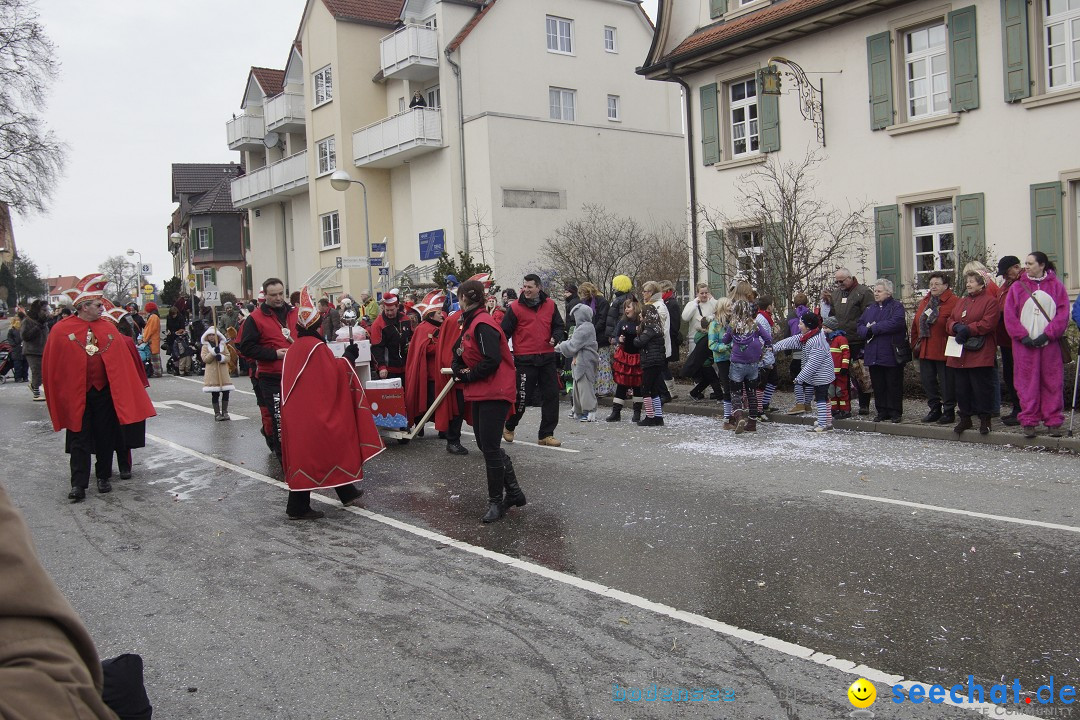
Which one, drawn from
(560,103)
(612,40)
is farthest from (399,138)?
(612,40)

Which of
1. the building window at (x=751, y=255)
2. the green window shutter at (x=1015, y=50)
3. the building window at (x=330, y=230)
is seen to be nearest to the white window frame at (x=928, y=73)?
the green window shutter at (x=1015, y=50)

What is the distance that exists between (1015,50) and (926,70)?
1.96 metres

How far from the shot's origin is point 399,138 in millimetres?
31922

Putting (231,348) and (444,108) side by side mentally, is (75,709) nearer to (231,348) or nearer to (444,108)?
(231,348)

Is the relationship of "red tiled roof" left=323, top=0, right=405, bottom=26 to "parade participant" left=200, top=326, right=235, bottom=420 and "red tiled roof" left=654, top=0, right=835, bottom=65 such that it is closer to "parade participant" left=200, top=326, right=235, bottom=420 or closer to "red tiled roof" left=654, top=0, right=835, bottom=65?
"red tiled roof" left=654, top=0, right=835, bottom=65

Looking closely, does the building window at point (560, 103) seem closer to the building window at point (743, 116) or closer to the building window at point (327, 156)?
the building window at point (327, 156)

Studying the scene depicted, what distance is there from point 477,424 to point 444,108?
25.2 m

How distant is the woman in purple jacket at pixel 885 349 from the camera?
11977mm

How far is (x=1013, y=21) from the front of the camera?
1582 centimetres

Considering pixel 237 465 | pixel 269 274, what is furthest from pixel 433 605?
pixel 269 274

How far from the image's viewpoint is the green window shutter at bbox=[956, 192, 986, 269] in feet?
54.4

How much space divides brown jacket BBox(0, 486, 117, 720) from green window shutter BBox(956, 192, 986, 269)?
1693 cm

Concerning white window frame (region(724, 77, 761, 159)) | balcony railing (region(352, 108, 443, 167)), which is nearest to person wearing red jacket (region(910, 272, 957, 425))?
white window frame (region(724, 77, 761, 159))

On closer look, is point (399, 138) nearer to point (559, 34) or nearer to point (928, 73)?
point (559, 34)
